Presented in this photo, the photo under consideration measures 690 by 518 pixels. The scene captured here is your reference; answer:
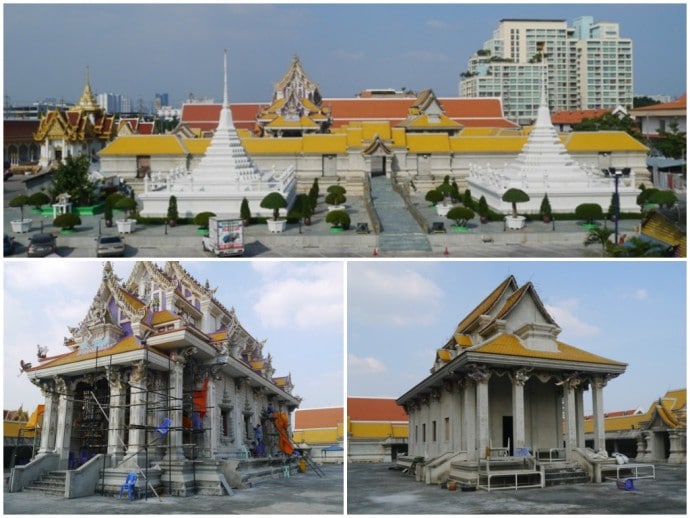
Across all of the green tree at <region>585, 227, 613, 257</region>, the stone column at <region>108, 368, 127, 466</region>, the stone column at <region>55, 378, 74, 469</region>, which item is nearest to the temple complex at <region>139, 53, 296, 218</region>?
the green tree at <region>585, 227, 613, 257</region>

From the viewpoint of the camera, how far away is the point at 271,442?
20578 mm

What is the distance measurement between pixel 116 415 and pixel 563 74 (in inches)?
3741

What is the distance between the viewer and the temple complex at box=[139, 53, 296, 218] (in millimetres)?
28000

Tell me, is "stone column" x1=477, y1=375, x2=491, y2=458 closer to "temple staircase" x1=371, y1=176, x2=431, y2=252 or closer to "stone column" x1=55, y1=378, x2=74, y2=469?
"stone column" x1=55, y1=378, x2=74, y2=469

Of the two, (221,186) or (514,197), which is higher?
(221,186)

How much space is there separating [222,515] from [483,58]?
4002 inches

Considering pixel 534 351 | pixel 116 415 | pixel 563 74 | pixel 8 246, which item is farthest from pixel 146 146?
pixel 563 74

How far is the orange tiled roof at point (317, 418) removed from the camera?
23500 mm

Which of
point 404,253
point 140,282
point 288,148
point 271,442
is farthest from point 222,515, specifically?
point 288,148

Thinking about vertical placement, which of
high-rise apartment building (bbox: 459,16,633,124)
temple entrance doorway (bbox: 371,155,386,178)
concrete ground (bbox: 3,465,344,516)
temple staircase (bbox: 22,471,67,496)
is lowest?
concrete ground (bbox: 3,465,344,516)

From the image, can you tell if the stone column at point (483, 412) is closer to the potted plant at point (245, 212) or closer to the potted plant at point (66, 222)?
the potted plant at point (245, 212)

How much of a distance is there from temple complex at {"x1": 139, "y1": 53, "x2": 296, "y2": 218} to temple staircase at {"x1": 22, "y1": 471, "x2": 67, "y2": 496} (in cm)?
1472

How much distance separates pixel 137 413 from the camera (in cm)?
1431

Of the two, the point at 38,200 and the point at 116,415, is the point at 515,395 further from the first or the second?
the point at 38,200
